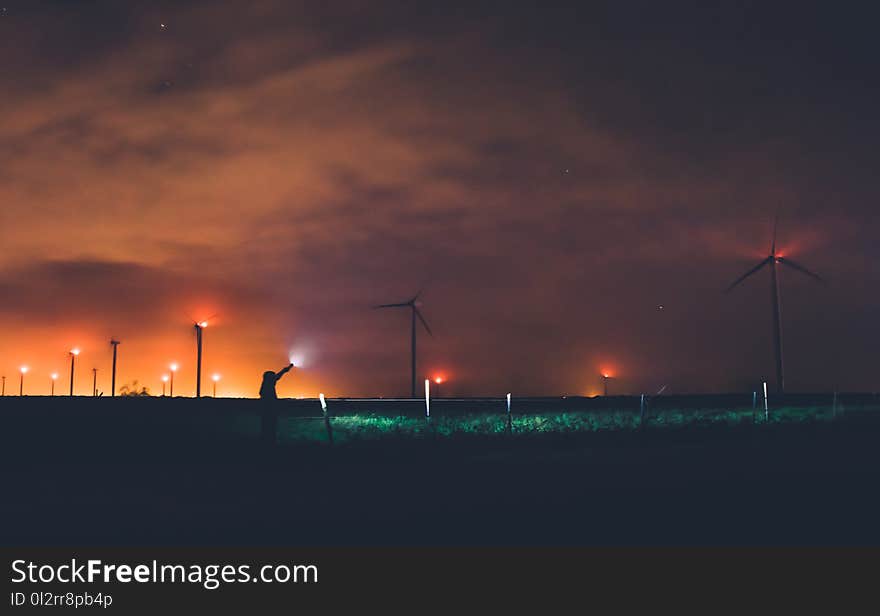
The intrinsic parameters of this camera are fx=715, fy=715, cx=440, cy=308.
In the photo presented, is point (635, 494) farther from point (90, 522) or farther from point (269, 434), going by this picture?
point (269, 434)

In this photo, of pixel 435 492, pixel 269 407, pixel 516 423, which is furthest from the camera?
pixel 516 423

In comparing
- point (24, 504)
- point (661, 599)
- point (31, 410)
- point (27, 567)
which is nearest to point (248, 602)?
point (27, 567)

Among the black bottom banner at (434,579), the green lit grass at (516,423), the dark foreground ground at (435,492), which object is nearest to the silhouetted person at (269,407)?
the dark foreground ground at (435,492)

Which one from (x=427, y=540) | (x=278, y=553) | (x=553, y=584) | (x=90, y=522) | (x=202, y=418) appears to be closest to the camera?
(x=553, y=584)

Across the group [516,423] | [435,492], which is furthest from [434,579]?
[516,423]

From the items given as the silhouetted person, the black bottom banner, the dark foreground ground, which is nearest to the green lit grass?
the dark foreground ground

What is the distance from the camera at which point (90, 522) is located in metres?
11.3

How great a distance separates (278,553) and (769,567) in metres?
5.82

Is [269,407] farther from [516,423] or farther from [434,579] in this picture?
[516,423]

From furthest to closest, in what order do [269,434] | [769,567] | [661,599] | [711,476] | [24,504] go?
1. [269,434]
2. [711,476]
3. [24,504]
4. [769,567]
5. [661,599]

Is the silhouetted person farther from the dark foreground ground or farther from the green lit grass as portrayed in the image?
the green lit grass

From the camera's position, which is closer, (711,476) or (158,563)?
(158,563)

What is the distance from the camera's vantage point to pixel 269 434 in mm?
20734

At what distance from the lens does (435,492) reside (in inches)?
546
